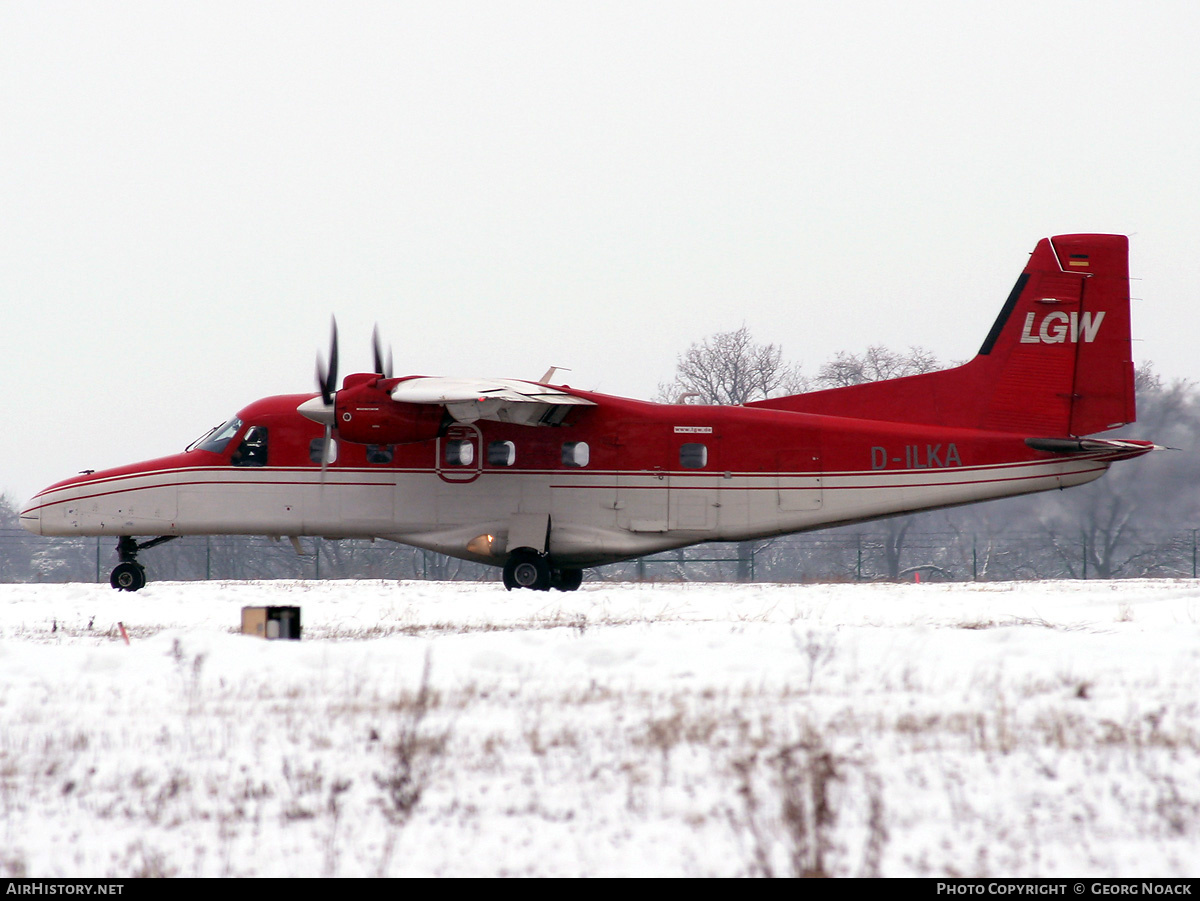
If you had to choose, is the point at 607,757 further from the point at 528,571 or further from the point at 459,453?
the point at 459,453

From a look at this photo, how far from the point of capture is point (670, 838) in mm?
4797

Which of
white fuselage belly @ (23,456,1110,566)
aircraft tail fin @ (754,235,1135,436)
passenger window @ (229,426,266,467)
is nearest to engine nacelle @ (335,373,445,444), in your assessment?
white fuselage belly @ (23,456,1110,566)

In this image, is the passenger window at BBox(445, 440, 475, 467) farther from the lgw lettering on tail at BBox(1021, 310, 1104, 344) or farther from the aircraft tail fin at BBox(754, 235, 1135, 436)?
the lgw lettering on tail at BBox(1021, 310, 1104, 344)

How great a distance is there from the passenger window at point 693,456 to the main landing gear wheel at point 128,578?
11018 millimetres

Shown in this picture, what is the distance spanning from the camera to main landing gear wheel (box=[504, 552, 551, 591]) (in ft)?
72.0

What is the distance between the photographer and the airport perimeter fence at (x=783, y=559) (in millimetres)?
52906

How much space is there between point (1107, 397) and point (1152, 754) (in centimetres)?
1752

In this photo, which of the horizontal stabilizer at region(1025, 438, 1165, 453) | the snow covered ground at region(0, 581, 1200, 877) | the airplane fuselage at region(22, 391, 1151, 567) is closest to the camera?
the snow covered ground at region(0, 581, 1200, 877)

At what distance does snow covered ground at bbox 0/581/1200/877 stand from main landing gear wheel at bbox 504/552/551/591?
11269 millimetres

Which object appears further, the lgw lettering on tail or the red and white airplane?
the lgw lettering on tail

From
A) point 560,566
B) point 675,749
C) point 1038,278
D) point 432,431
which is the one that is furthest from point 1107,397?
point 675,749

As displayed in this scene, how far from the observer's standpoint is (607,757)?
5891mm

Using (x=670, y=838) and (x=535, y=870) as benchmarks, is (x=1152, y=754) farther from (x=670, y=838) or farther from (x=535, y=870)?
(x=535, y=870)

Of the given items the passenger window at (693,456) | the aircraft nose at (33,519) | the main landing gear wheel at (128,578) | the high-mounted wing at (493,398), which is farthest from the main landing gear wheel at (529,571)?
the aircraft nose at (33,519)
